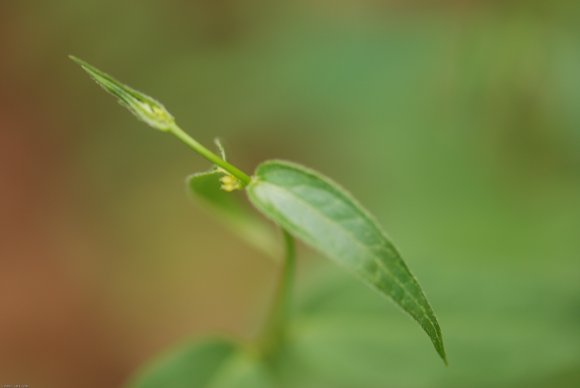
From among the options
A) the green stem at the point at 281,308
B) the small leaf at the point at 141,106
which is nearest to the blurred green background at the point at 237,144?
the green stem at the point at 281,308

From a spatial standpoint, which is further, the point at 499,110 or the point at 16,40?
the point at 16,40

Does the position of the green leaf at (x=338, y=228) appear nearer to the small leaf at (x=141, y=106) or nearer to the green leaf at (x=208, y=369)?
the small leaf at (x=141, y=106)

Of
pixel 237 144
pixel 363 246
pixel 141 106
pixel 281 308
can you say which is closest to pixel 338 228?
pixel 363 246

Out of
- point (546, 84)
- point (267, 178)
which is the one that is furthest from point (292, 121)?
point (267, 178)

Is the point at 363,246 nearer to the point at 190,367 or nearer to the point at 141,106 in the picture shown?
the point at 141,106

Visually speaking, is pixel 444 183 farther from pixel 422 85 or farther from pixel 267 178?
pixel 267 178
